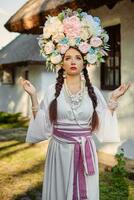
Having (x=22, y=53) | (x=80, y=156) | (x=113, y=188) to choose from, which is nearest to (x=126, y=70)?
(x=113, y=188)

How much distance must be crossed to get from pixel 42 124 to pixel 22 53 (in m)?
13.9

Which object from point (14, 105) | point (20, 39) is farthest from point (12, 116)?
point (20, 39)

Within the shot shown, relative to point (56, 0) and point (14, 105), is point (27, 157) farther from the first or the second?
point (14, 105)

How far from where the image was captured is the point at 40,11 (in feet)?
30.6

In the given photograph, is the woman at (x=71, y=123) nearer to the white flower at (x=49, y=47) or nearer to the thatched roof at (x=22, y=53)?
the white flower at (x=49, y=47)

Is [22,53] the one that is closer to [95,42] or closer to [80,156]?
[95,42]

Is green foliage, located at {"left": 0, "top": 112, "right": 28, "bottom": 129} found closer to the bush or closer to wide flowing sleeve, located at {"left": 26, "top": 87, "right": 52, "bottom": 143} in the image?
the bush

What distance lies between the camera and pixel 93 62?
3.80 metres

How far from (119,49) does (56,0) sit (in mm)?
1613

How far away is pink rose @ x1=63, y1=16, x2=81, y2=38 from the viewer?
3738 millimetres

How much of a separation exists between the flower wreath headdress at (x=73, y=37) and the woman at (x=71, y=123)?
0.02m

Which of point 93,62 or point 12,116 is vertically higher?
point 93,62

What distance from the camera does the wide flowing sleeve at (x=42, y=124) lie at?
379cm

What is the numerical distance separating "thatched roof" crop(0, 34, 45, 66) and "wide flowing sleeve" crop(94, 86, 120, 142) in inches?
492
